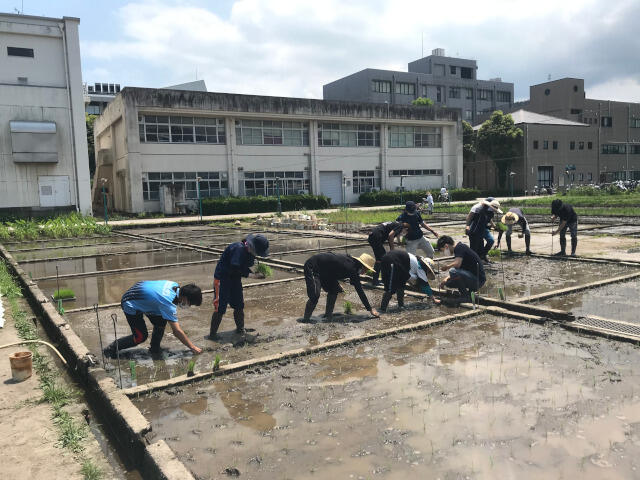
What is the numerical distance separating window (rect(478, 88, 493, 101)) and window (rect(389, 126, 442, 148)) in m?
37.2

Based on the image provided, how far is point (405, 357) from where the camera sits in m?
6.07

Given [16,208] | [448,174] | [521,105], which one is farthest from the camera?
[521,105]

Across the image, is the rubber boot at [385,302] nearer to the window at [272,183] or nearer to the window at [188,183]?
the window at [188,183]

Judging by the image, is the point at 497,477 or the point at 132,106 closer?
the point at 497,477

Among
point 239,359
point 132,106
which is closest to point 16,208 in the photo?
point 132,106

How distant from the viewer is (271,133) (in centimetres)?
4069

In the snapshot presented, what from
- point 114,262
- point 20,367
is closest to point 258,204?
point 114,262

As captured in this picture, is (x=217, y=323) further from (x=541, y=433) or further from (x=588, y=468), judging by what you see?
(x=588, y=468)

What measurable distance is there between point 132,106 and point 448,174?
28.3 metres

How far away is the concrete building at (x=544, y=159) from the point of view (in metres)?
52.1

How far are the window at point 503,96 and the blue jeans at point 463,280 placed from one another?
271ft

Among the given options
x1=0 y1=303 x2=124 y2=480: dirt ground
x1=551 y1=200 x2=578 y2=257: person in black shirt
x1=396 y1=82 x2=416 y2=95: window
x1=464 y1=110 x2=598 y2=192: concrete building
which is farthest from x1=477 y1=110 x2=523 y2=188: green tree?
x1=0 y1=303 x2=124 y2=480: dirt ground

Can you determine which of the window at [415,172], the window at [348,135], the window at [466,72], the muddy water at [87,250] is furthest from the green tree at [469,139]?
the muddy water at [87,250]

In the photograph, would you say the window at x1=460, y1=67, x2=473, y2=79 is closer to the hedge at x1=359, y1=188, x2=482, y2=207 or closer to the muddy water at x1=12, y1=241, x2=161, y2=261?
the hedge at x1=359, y1=188, x2=482, y2=207
